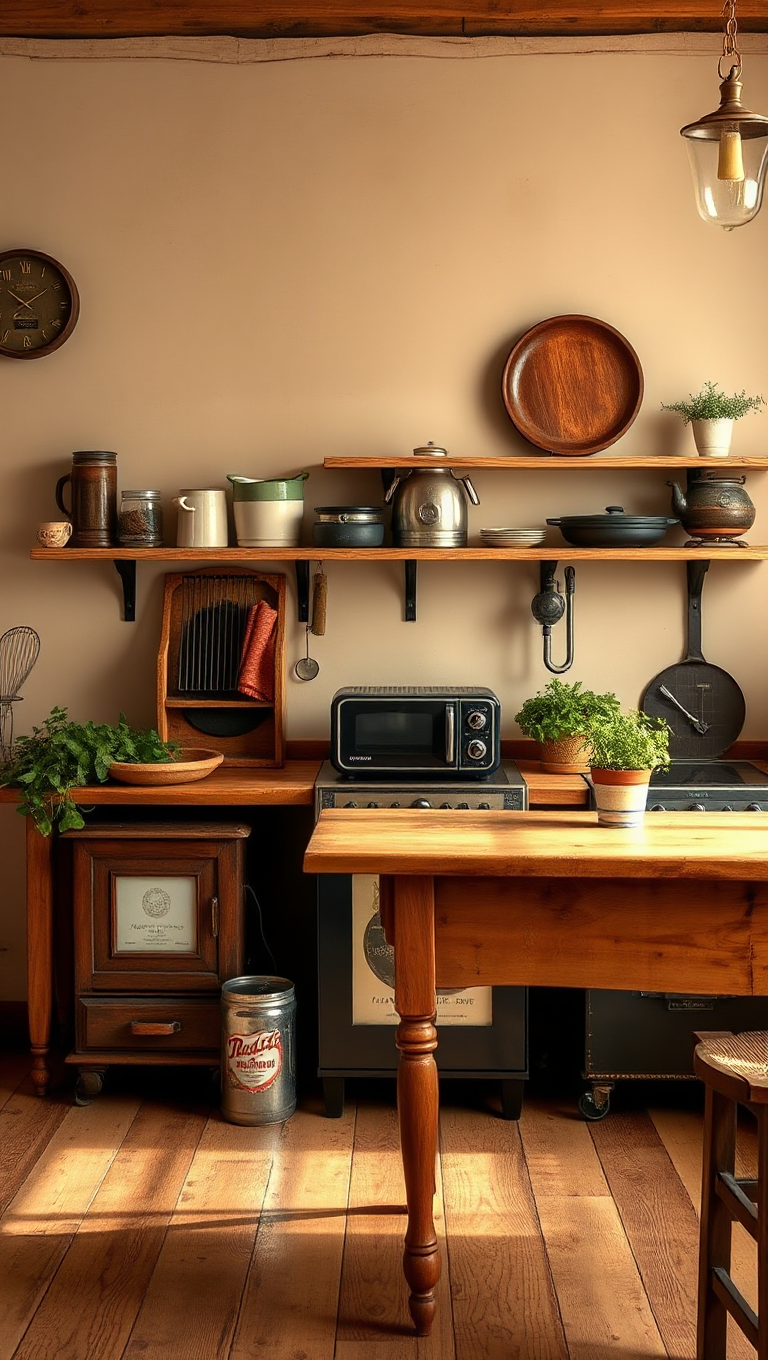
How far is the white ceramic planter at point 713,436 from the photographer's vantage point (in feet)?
12.8

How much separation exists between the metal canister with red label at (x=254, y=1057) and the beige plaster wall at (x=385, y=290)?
0.98m

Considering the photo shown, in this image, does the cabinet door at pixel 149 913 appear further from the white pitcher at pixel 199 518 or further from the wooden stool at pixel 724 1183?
the wooden stool at pixel 724 1183

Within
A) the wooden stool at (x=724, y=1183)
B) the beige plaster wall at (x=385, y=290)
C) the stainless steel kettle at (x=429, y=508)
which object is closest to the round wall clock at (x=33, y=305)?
the beige plaster wall at (x=385, y=290)

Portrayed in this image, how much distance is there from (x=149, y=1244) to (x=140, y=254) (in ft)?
9.13

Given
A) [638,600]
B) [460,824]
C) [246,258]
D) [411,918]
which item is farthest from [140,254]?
[411,918]

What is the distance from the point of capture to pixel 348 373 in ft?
13.3

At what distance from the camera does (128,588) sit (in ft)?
13.5

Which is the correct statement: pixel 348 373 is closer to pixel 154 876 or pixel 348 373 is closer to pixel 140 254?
pixel 140 254

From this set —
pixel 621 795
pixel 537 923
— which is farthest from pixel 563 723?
pixel 537 923

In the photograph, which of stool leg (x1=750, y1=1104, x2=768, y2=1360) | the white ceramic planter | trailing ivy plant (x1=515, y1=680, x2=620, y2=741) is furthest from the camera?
the white ceramic planter

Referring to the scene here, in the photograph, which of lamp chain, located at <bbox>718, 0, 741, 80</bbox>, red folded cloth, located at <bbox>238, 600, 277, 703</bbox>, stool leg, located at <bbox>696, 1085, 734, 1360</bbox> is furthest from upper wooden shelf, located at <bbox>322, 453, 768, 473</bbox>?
stool leg, located at <bbox>696, 1085, 734, 1360</bbox>

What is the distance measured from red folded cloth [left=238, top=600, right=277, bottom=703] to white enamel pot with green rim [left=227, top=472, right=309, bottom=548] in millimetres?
223

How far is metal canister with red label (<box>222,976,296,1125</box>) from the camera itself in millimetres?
3547

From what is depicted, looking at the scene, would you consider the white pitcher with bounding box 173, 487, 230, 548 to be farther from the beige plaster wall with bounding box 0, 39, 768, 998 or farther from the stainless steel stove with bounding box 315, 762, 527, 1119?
the stainless steel stove with bounding box 315, 762, 527, 1119
